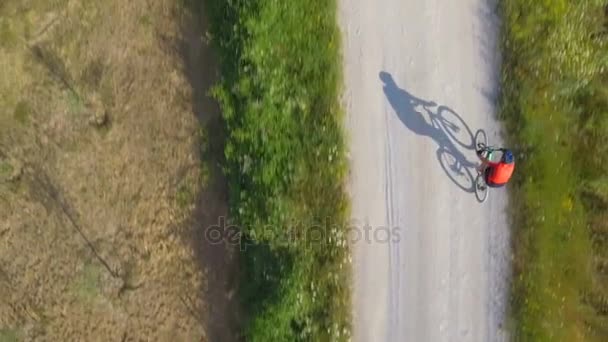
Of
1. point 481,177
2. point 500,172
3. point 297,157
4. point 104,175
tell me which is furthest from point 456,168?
point 104,175

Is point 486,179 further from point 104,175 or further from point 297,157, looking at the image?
point 104,175

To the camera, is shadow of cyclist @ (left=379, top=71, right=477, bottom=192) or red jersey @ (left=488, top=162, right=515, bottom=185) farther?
shadow of cyclist @ (left=379, top=71, right=477, bottom=192)

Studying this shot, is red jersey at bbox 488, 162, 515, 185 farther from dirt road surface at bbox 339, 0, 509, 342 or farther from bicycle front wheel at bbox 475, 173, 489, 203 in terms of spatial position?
dirt road surface at bbox 339, 0, 509, 342

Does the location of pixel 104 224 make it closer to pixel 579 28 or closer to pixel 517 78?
pixel 517 78

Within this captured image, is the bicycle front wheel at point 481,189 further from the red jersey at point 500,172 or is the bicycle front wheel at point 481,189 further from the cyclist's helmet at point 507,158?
the cyclist's helmet at point 507,158

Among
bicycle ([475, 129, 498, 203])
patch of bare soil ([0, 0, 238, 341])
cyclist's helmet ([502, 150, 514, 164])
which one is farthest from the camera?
patch of bare soil ([0, 0, 238, 341])

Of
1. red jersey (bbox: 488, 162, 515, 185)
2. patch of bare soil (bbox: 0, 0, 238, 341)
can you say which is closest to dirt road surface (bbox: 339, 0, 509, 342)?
red jersey (bbox: 488, 162, 515, 185)

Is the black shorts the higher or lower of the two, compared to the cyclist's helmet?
lower
